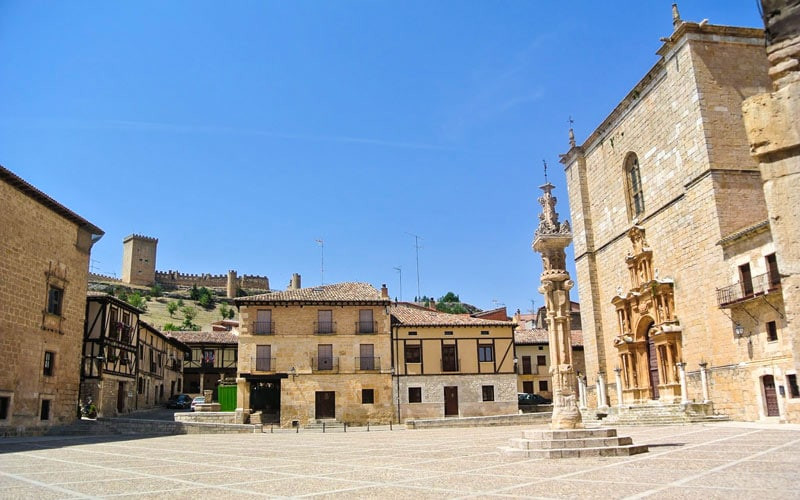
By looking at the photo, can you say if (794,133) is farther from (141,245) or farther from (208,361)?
(141,245)

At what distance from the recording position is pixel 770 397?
16.7 m

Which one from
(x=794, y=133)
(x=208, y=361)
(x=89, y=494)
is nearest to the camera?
(x=794, y=133)

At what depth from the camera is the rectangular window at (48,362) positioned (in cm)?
2356

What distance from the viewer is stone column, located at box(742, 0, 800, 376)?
3594mm

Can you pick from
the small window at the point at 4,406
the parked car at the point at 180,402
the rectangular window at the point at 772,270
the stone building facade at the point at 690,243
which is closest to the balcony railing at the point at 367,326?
the stone building facade at the point at 690,243

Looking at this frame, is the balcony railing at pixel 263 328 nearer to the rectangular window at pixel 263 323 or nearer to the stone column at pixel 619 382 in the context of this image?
the rectangular window at pixel 263 323

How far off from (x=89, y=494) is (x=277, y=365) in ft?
79.1

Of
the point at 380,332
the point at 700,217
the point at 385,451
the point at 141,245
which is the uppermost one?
the point at 141,245

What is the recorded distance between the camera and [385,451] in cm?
1305

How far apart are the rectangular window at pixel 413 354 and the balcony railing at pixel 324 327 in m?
4.20

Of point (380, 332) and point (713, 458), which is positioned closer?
point (713, 458)

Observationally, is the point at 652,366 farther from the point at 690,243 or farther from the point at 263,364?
the point at 263,364

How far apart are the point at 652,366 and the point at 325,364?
15904 millimetres

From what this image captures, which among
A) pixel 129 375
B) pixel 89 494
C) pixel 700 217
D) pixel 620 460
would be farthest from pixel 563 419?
pixel 129 375
